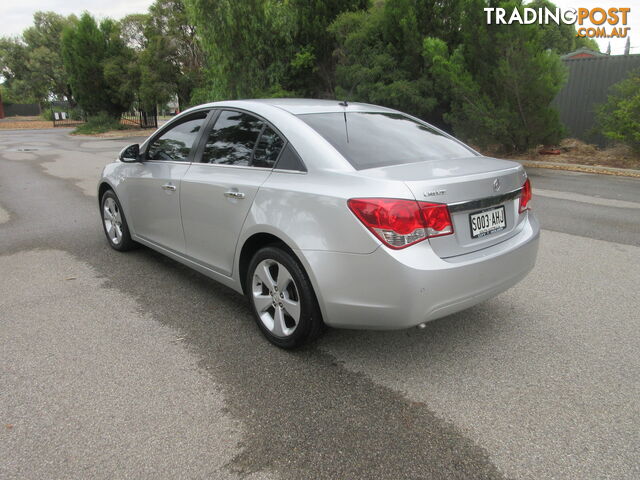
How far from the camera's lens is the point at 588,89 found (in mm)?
15039

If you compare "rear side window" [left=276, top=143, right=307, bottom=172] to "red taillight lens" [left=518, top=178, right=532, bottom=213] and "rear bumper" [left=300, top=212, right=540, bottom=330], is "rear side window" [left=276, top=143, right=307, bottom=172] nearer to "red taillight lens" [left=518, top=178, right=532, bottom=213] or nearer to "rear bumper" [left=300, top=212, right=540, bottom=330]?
"rear bumper" [left=300, top=212, right=540, bottom=330]

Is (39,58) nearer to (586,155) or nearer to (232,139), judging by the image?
(586,155)

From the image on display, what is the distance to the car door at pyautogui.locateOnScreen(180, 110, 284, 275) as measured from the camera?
341 centimetres

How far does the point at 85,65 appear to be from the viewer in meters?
32.4

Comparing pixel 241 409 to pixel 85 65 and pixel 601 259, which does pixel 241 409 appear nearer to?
pixel 601 259

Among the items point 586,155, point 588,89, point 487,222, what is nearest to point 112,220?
point 487,222

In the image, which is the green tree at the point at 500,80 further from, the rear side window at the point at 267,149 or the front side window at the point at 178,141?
the rear side window at the point at 267,149

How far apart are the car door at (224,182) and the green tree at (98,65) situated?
31.3 metres

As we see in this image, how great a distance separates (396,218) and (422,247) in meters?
0.23

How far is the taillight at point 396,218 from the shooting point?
8.70 ft

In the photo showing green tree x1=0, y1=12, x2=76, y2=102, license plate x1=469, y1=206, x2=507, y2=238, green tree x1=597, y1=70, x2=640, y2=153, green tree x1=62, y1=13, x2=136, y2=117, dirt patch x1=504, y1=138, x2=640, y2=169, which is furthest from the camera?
green tree x1=0, y1=12, x2=76, y2=102

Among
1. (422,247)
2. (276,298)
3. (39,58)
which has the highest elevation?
(39,58)

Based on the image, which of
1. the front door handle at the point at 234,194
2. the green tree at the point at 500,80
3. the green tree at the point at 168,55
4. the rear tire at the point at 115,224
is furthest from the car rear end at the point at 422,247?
the green tree at the point at 168,55

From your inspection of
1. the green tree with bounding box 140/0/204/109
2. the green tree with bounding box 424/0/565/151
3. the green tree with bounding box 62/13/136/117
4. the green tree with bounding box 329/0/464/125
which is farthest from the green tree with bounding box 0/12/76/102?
the green tree with bounding box 424/0/565/151
